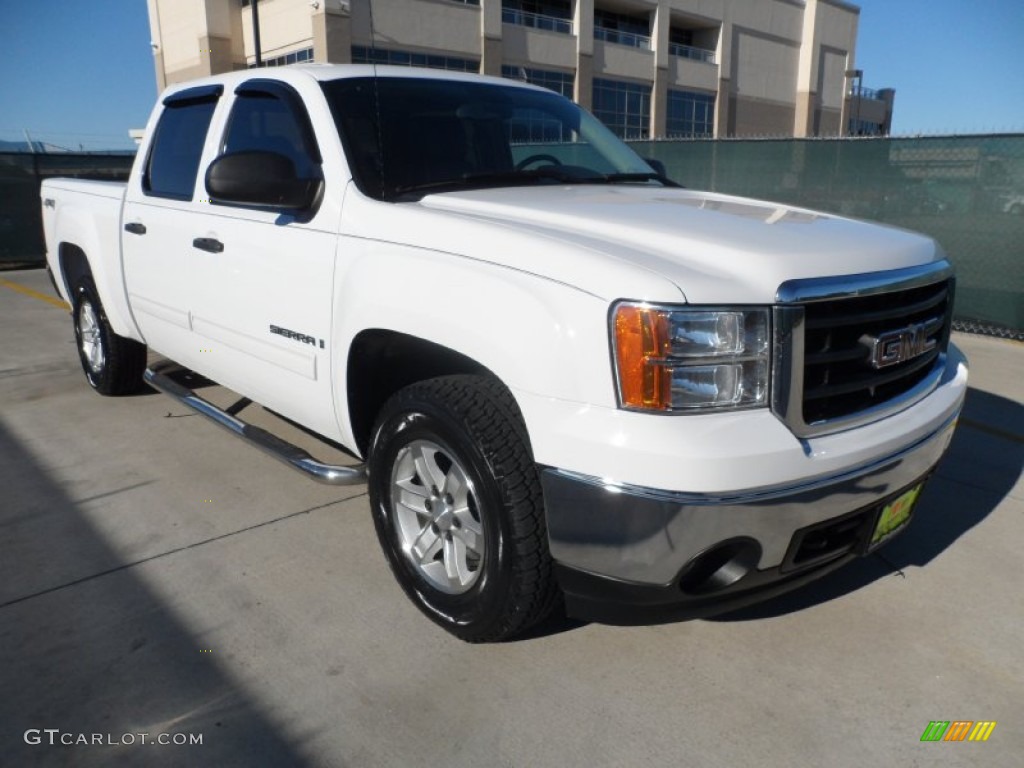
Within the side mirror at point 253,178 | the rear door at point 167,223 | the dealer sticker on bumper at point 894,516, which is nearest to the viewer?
the dealer sticker on bumper at point 894,516

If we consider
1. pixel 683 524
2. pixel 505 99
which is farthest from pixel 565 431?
pixel 505 99

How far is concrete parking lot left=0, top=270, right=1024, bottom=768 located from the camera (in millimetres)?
2314

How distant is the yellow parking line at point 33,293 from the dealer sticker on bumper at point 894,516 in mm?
9471

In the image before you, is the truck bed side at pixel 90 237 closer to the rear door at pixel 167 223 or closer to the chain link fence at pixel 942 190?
the rear door at pixel 167 223

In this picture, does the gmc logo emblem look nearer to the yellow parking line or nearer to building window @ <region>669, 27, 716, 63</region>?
the yellow parking line

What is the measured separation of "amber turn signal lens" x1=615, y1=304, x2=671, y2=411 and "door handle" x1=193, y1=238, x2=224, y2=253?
222cm

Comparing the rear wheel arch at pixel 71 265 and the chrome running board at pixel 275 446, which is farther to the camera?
the rear wheel arch at pixel 71 265

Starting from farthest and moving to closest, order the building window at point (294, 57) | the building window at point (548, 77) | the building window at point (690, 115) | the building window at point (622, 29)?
1. the building window at point (690, 115)
2. the building window at point (622, 29)
3. the building window at point (548, 77)
4. the building window at point (294, 57)

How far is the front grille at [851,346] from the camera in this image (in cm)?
217

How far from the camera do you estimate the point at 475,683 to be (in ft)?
8.43

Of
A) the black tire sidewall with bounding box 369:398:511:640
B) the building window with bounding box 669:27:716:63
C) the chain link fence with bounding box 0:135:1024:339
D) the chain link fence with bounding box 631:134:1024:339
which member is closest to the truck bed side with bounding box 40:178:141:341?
the black tire sidewall with bounding box 369:398:511:640

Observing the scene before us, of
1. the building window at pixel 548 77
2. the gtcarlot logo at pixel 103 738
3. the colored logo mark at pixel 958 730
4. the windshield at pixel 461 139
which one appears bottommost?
the colored logo mark at pixel 958 730

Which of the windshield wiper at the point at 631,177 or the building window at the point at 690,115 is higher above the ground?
the building window at the point at 690,115

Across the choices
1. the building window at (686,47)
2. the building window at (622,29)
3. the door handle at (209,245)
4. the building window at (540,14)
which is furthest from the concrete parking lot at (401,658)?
the building window at (686,47)
